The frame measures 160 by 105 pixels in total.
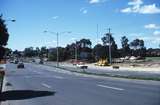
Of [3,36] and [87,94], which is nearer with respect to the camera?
[87,94]

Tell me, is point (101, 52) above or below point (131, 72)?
above

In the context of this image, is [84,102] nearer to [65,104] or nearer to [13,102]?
[65,104]

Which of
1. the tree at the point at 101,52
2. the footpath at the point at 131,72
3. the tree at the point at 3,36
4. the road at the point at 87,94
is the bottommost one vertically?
the road at the point at 87,94

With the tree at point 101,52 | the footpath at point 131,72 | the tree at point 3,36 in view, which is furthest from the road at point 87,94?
the tree at point 101,52

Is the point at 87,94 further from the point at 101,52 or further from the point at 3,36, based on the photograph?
the point at 101,52

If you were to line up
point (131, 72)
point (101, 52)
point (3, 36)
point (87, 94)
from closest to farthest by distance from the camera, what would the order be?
1. point (87, 94)
2. point (3, 36)
3. point (131, 72)
4. point (101, 52)

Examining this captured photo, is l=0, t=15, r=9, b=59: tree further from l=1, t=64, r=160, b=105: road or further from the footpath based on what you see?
the footpath

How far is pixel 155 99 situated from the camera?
1756 centimetres

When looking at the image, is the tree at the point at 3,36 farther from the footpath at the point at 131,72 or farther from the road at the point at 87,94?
the footpath at the point at 131,72

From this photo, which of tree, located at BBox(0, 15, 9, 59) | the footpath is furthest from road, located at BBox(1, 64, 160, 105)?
the footpath

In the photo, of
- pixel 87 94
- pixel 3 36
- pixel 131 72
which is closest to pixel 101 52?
pixel 131 72

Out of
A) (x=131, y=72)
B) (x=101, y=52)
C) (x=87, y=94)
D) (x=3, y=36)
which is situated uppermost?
(x=101, y=52)

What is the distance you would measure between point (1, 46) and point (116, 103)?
10955 millimetres

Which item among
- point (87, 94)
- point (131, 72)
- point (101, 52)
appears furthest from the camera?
point (101, 52)
